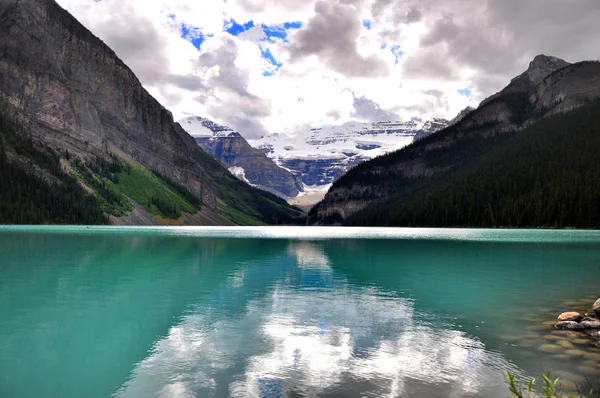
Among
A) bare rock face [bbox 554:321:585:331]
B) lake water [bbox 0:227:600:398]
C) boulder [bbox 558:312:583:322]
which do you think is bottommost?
lake water [bbox 0:227:600:398]

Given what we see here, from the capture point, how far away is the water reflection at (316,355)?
16016mm

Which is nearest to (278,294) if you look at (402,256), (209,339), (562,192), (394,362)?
(209,339)

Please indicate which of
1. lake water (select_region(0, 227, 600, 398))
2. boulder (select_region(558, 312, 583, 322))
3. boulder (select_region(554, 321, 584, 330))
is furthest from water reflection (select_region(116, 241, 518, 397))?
boulder (select_region(558, 312, 583, 322))

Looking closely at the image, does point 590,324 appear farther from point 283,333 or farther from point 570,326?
point 283,333

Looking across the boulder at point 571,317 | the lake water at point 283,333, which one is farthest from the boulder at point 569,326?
the lake water at point 283,333

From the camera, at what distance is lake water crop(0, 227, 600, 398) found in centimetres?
1653

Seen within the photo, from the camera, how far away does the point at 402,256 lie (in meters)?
72.0

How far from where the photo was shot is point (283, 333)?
2397 cm

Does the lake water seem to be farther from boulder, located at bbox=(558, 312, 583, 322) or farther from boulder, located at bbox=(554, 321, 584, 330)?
boulder, located at bbox=(558, 312, 583, 322)

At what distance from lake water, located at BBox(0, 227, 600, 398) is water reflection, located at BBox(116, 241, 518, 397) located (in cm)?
9

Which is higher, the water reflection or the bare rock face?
the bare rock face

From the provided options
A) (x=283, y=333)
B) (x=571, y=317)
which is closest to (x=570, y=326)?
(x=571, y=317)

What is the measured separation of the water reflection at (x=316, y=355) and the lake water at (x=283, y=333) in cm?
9

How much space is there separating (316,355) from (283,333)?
170 inches
